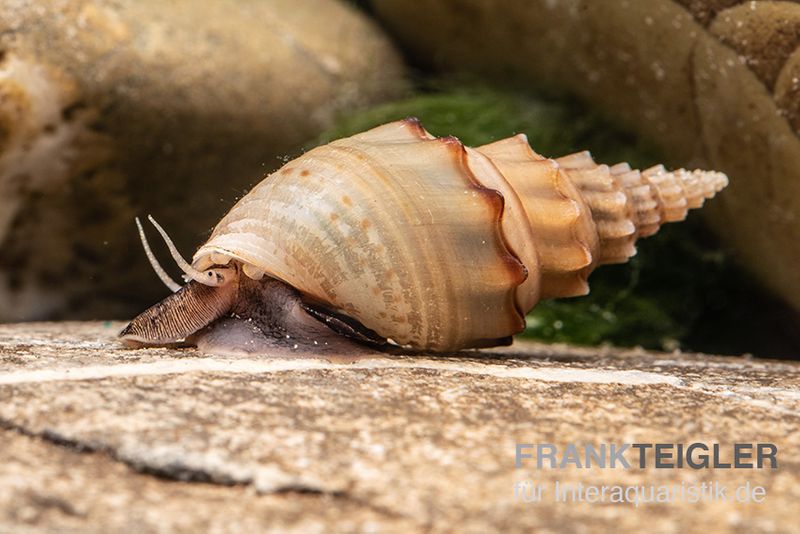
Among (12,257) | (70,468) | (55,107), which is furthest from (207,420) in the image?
(12,257)

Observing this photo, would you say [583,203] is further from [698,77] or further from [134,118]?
[134,118]

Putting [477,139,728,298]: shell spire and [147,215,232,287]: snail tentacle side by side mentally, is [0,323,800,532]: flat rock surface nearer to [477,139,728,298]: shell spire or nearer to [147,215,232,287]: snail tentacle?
[147,215,232,287]: snail tentacle

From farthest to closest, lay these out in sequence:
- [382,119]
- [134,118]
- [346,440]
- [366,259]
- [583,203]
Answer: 1. [382,119]
2. [134,118]
3. [583,203]
4. [366,259]
5. [346,440]

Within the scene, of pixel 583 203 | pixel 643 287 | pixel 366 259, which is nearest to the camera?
pixel 366 259

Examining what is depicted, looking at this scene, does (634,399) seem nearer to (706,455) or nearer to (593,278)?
(706,455)

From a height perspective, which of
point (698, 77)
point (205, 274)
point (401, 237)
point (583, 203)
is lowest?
point (205, 274)

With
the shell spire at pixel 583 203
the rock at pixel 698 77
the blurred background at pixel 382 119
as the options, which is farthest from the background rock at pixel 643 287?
the shell spire at pixel 583 203

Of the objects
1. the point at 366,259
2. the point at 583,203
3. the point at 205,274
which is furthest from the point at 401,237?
the point at 583,203
